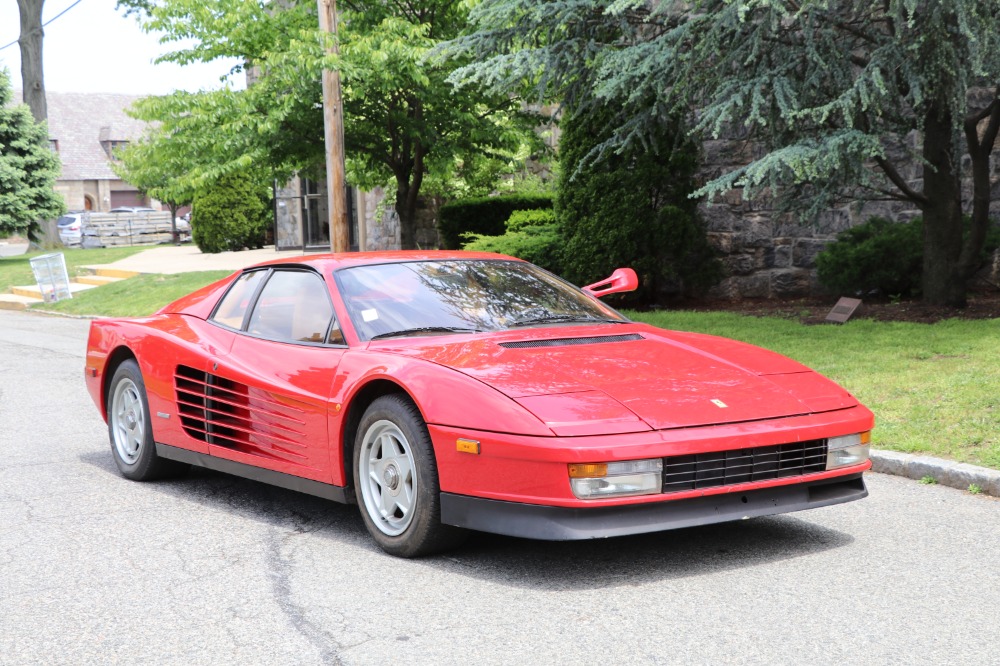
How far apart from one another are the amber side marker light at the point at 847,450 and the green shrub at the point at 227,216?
30164 millimetres

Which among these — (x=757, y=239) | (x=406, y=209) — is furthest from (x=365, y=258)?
(x=406, y=209)

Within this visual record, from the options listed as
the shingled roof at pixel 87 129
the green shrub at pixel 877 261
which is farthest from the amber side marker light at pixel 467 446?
the shingled roof at pixel 87 129

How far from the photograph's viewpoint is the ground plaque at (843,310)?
12.1 m

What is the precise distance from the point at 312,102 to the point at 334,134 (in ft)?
6.63

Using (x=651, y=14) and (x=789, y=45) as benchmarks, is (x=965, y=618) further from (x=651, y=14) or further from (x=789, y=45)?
(x=651, y=14)

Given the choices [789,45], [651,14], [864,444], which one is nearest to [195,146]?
[651,14]

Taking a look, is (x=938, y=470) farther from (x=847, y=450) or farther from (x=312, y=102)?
(x=312, y=102)

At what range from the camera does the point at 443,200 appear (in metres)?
25.2

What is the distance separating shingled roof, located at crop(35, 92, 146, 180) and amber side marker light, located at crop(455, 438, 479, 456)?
81.0 meters

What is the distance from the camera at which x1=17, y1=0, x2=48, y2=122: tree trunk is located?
40938mm

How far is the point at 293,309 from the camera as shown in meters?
6.10

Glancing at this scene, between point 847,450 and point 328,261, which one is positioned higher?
point 328,261

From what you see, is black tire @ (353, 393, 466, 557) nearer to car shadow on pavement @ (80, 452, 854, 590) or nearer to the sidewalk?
car shadow on pavement @ (80, 452, 854, 590)

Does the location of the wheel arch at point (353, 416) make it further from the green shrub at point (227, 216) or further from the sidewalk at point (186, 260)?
the green shrub at point (227, 216)
